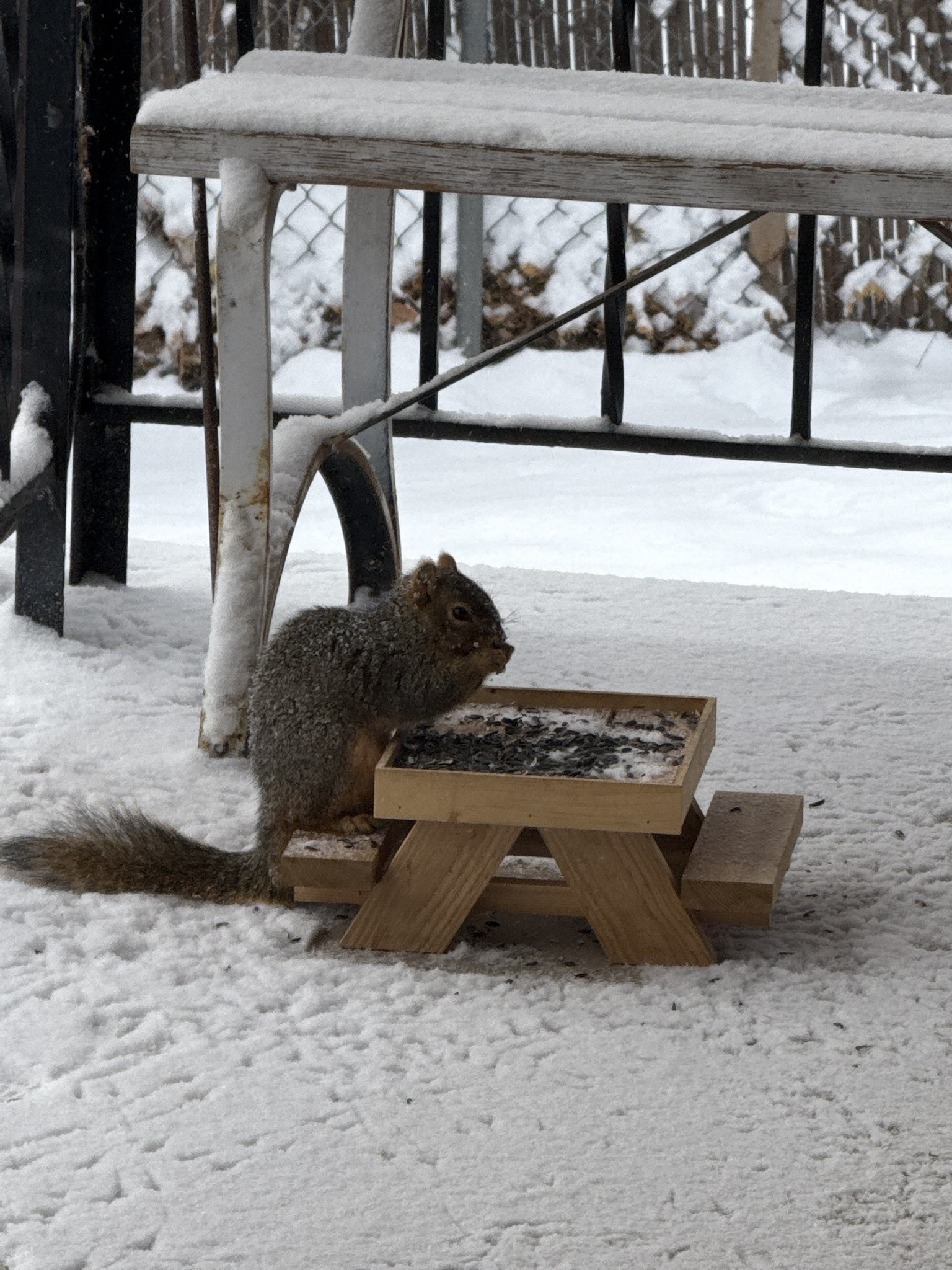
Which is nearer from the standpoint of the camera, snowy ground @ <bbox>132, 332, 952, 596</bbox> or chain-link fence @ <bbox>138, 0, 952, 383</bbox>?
snowy ground @ <bbox>132, 332, 952, 596</bbox>

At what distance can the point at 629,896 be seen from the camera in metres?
1.59

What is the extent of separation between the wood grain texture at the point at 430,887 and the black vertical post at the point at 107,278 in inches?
56.6

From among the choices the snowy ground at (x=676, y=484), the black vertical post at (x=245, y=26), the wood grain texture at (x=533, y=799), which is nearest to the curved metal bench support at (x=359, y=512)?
the wood grain texture at (x=533, y=799)

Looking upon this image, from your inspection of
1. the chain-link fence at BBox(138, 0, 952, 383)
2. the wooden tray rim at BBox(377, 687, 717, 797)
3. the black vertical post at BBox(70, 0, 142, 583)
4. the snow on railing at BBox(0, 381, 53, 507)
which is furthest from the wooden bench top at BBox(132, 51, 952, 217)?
the chain-link fence at BBox(138, 0, 952, 383)

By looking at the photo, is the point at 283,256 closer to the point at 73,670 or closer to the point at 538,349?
the point at 538,349

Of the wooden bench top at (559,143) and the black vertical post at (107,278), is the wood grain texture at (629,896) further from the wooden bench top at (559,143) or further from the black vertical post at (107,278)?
the black vertical post at (107,278)

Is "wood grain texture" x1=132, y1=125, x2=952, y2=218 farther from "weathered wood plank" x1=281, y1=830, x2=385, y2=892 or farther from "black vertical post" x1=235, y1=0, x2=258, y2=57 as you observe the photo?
"black vertical post" x1=235, y1=0, x2=258, y2=57

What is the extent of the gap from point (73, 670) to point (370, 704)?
0.86 m

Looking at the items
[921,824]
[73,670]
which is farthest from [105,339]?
[921,824]

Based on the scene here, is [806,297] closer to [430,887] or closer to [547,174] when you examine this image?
[547,174]

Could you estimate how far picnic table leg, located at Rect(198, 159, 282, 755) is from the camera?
1989 millimetres

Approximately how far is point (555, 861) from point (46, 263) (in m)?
1.37

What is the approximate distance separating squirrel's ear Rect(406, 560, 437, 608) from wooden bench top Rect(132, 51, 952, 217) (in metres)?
0.41

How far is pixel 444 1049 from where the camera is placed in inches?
56.3
